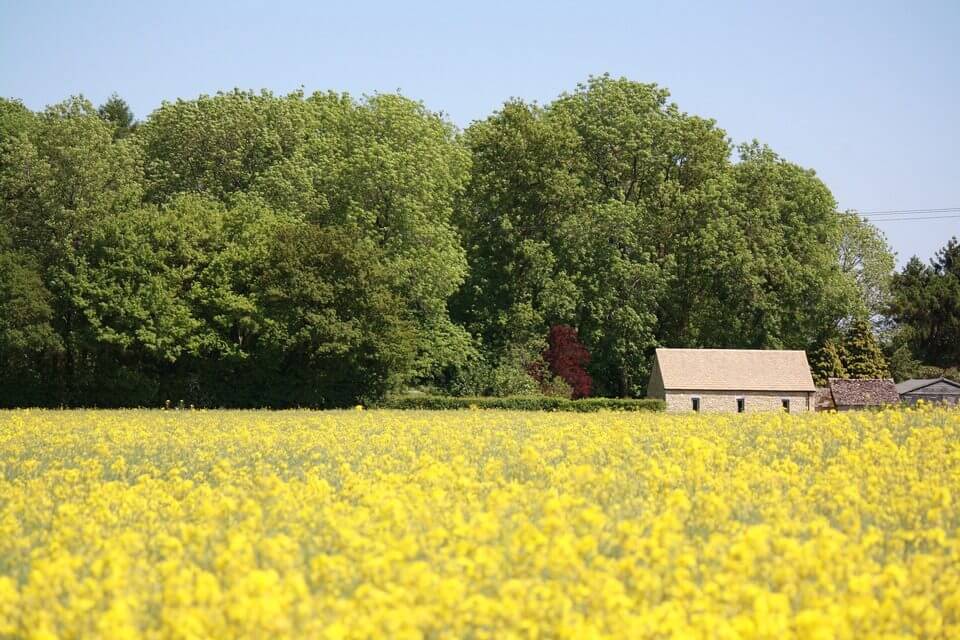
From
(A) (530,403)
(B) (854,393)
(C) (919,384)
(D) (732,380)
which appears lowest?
(A) (530,403)

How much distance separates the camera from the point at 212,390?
53.7 meters

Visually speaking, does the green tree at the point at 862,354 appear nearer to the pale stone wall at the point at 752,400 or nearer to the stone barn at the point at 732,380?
the stone barn at the point at 732,380

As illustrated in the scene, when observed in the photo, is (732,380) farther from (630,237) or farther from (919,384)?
(919,384)

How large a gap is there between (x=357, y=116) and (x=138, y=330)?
52.9 ft

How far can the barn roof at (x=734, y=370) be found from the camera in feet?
208

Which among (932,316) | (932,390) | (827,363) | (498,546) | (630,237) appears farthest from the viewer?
(932,316)

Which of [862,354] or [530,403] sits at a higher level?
[862,354]

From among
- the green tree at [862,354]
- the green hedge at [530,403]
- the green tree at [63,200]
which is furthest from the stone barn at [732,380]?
the green tree at [63,200]

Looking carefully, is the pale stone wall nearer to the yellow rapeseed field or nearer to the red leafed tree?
the red leafed tree

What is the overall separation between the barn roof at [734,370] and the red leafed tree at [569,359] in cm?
410

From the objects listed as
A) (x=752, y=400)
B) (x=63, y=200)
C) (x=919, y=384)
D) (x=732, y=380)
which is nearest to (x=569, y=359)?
(x=732, y=380)

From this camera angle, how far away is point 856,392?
67875 millimetres

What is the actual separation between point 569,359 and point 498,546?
52.1m

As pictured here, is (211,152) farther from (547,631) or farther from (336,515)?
(547,631)
